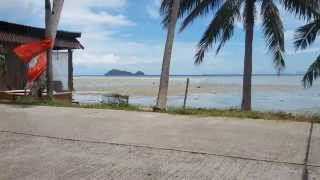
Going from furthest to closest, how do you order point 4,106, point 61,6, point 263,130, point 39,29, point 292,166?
point 39,29 → point 61,6 → point 4,106 → point 263,130 → point 292,166

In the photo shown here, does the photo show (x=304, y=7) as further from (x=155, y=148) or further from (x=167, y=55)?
(x=155, y=148)

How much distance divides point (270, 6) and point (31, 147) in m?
11.7

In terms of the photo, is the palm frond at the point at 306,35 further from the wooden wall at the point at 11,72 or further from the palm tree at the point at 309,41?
the wooden wall at the point at 11,72

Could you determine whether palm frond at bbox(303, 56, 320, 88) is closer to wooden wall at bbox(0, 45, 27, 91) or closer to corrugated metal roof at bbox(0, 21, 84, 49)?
corrugated metal roof at bbox(0, 21, 84, 49)

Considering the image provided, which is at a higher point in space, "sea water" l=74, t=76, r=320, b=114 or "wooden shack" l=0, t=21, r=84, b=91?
"wooden shack" l=0, t=21, r=84, b=91

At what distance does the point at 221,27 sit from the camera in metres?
17.7

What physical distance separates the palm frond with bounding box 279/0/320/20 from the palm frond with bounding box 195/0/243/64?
1.72 m

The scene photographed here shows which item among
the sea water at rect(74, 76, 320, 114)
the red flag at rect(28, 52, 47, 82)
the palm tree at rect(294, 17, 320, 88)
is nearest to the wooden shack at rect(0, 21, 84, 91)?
the red flag at rect(28, 52, 47, 82)

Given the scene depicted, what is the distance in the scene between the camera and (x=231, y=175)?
6.12 metres

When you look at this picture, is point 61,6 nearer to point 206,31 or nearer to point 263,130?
point 206,31

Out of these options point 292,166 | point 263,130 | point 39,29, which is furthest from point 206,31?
point 292,166

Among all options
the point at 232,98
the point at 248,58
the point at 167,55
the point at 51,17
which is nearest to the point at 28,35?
the point at 51,17

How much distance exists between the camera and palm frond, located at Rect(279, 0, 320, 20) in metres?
16.3

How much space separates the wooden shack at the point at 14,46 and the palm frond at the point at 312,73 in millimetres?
8904
